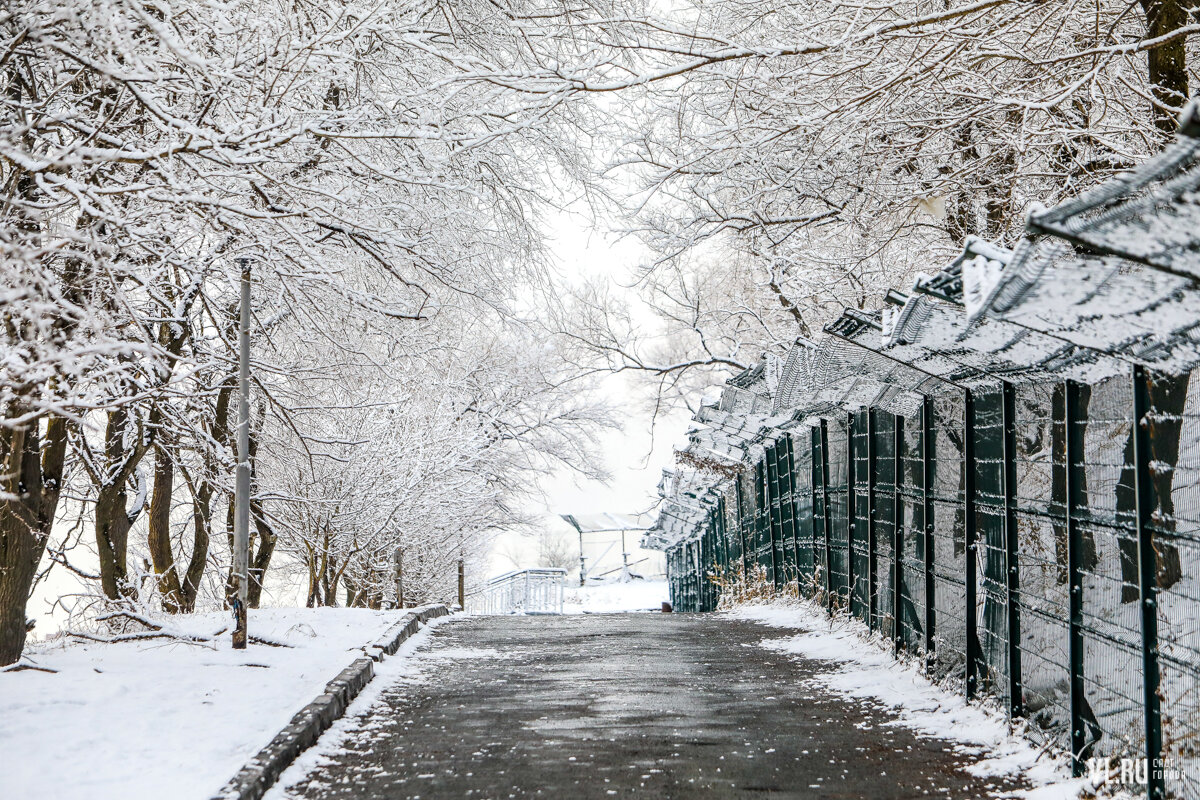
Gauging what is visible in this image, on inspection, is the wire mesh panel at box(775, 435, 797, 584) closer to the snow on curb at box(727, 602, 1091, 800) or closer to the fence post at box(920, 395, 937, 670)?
the snow on curb at box(727, 602, 1091, 800)

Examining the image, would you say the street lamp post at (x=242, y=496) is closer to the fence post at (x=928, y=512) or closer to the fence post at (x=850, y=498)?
the fence post at (x=928, y=512)

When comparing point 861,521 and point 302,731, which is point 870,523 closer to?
point 861,521

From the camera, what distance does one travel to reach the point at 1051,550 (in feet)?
17.7

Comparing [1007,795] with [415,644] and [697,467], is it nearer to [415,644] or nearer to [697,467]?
[415,644]

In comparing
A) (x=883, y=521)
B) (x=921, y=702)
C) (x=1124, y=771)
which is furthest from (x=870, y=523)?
(x=1124, y=771)

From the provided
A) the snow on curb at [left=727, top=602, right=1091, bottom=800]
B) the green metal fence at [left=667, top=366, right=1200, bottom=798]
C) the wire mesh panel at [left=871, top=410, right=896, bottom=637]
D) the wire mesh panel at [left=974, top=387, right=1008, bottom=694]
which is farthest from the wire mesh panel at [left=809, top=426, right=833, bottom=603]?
the wire mesh panel at [left=974, top=387, right=1008, bottom=694]

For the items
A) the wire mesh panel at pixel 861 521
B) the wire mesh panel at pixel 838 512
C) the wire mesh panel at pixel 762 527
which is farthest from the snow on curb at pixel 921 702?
the wire mesh panel at pixel 762 527

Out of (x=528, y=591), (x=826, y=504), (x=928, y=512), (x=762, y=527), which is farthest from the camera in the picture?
(x=528, y=591)

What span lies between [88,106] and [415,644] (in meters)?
6.03

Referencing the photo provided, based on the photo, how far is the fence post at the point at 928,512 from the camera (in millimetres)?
7207

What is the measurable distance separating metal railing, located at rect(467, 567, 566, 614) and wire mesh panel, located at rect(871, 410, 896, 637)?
17367 mm

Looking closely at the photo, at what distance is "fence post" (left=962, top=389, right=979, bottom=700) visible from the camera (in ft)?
20.6

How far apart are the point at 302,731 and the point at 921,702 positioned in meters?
3.91

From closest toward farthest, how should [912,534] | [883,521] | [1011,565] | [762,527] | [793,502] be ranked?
[1011,565], [912,534], [883,521], [793,502], [762,527]
